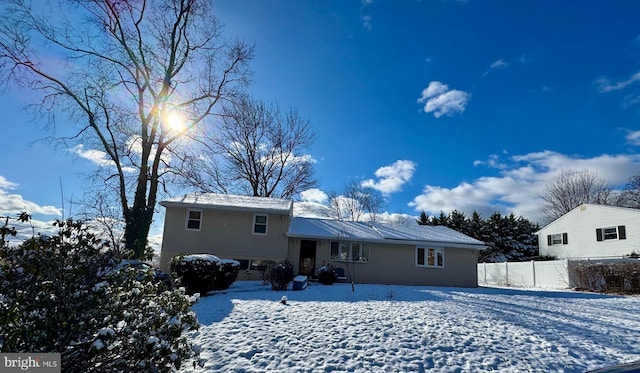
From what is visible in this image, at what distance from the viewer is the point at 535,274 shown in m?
19.7

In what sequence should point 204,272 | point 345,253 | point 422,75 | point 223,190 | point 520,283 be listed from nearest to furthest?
1. point 204,272
2. point 422,75
3. point 345,253
4. point 520,283
5. point 223,190

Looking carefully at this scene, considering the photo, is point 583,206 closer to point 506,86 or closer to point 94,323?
point 506,86

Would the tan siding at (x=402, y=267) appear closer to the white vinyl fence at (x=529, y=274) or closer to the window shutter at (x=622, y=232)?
the white vinyl fence at (x=529, y=274)

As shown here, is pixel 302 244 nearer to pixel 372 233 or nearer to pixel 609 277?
pixel 372 233

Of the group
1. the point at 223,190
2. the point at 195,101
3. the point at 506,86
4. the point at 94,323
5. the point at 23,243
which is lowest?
the point at 94,323

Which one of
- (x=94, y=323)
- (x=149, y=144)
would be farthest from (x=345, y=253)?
(x=94, y=323)

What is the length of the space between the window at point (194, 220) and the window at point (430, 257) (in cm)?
1129

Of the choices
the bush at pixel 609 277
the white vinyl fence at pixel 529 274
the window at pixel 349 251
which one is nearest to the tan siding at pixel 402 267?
the window at pixel 349 251

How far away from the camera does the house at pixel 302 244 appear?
16.1 m

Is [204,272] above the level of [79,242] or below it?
below

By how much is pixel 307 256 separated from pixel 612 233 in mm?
20153

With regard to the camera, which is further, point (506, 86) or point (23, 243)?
point (506, 86)

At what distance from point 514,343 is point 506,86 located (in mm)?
9892

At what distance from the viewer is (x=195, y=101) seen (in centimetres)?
2105
